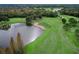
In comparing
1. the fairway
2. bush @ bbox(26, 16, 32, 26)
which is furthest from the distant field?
bush @ bbox(26, 16, 32, 26)

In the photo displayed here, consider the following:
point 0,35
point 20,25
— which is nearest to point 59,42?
point 20,25

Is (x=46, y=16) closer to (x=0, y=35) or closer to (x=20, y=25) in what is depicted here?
(x=20, y=25)

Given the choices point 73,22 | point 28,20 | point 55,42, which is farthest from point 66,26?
point 28,20

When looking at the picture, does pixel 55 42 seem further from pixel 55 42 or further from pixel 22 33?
pixel 22 33

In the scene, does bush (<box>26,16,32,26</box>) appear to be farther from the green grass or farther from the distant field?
the distant field

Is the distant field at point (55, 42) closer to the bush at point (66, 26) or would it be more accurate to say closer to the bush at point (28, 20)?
the bush at point (66, 26)

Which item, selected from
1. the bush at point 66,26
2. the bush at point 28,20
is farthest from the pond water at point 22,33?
the bush at point 66,26
